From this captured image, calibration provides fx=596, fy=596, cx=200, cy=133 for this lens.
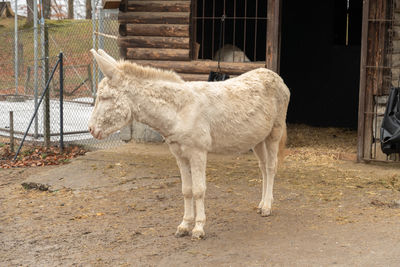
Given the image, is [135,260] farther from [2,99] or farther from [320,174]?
[2,99]

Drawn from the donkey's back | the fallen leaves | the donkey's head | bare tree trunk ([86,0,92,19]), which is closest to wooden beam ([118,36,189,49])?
the fallen leaves

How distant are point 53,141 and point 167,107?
5999 millimetres

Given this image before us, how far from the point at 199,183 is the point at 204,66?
4988 millimetres

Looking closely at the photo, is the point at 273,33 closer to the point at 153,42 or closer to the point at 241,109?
the point at 153,42

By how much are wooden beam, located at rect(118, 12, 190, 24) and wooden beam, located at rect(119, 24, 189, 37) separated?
0.23ft

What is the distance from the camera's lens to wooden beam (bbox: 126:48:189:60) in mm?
10422

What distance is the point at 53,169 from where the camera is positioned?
28.7ft

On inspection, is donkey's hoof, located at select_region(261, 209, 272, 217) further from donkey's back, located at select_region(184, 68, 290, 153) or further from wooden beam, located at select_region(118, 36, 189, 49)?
wooden beam, located at select_region(118, 36, 189, 49)

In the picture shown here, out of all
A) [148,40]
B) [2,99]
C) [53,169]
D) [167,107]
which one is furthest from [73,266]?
[2,99]

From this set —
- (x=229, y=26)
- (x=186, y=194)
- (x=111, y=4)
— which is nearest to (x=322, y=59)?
(x=229, y=26)

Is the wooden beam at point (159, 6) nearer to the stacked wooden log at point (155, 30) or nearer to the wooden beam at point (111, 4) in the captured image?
the stacked wooden log at point (155, 30)

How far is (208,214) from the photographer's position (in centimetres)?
655

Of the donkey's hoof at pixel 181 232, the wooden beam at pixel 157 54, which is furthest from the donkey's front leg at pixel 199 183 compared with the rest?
the wooden beam at pixel 157 54

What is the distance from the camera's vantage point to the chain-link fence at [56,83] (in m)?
11.0
